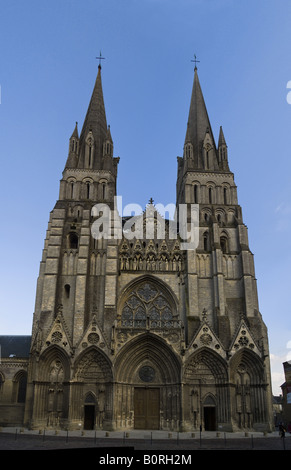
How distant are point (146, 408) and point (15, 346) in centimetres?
1452

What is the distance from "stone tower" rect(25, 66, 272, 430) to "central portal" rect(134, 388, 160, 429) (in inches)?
3.1

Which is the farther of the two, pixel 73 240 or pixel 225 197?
pixel 225 197

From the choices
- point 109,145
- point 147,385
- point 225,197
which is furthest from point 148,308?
point 109,145

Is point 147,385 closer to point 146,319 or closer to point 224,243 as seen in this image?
point 146,319

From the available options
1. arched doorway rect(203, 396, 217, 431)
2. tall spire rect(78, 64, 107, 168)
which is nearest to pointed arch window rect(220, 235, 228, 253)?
arched doorway rect(203, 396, 217, 431)

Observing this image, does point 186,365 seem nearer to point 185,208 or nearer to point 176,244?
point 176,244

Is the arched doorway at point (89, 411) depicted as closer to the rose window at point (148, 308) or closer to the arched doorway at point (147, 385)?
the arched doorway at point (147, 385)

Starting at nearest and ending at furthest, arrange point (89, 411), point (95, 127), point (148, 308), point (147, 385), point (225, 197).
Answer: point (89, 411) < point (147, 385) < point (148, 308) < point (225, 197) < point (95, 127)

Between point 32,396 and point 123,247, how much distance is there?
47.3ft

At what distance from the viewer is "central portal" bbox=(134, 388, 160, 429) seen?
105ft

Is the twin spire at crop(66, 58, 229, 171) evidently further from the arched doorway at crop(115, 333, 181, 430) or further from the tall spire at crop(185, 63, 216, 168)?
the arched doorway at crop(115, 333, 181, 430)

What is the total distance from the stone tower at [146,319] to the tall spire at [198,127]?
3.32 m

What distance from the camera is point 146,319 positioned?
110ft

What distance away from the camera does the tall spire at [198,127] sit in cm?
4497
